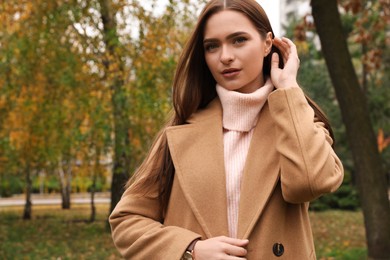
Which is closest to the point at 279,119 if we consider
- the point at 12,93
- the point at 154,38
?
the point at 154,38

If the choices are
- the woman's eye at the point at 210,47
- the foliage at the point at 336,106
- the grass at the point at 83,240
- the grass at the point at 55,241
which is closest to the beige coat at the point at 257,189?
the woman's eye at the point at 210,47

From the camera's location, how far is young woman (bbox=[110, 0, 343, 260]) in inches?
85.9

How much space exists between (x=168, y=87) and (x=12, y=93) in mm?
4381

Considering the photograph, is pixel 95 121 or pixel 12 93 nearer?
pixel 95 121

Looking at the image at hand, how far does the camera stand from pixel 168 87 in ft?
41.4

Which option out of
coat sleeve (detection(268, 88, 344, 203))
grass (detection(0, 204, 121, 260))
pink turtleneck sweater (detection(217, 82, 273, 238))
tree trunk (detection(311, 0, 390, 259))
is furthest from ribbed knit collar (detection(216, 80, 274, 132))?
grass (detection(0, 204, 121, 260))

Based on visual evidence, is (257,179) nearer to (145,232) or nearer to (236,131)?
(236,131)

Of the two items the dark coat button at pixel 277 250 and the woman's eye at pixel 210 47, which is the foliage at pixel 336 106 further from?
the dark coat button at pixel 277 250

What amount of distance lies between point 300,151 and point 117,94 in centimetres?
1038

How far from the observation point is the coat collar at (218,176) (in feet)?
7.33

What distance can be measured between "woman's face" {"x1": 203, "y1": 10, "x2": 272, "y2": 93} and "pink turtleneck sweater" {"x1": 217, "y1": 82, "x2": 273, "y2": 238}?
2.0 inches

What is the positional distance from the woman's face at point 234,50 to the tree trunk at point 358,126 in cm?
641

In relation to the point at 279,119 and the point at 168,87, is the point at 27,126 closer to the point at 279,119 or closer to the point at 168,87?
the point at 168,87

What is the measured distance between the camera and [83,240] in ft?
48.0
